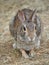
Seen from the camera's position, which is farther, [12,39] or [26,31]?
[12,39]

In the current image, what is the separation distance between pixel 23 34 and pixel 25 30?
5.0 inches

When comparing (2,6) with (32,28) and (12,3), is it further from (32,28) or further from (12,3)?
(32,28)

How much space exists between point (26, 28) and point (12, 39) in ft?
3.99

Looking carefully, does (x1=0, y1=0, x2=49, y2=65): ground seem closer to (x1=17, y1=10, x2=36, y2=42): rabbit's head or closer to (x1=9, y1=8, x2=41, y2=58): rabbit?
(x1=9, y1=8, x2=41, y2=58): rabbit

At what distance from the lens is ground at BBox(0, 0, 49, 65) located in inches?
215

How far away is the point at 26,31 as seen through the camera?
15.9 feet

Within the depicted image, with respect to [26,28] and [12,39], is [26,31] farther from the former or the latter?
[12,39]

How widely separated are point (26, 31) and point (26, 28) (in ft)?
0.18

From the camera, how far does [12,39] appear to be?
604 centimetres

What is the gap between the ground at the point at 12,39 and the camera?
5.46 meters

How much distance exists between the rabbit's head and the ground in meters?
0.52

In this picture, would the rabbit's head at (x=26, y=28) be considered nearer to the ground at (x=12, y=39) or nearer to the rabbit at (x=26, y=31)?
the rabbit at (x=26, y=31)

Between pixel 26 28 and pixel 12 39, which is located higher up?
pixel 26 28

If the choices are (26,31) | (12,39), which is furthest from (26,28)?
(12,39)
